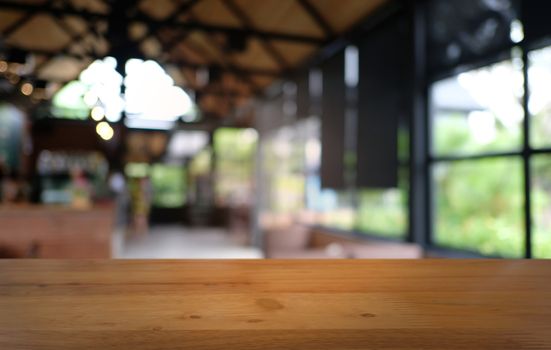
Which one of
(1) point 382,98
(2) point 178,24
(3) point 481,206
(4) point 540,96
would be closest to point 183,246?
(2) point 178,24

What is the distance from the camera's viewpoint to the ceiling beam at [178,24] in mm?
5420

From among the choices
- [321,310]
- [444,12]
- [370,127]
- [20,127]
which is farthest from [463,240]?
[20,127]

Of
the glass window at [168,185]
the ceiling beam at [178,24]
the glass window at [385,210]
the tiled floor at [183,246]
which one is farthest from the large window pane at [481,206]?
the glass window at [168,185]

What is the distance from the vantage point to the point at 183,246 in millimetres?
9883

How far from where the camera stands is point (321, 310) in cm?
80

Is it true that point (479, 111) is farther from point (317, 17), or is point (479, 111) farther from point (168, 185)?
point (168, 185)

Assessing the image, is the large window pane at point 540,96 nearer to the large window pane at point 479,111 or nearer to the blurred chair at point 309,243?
the large window pane at point 479,111

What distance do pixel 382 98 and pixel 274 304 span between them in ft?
14.7

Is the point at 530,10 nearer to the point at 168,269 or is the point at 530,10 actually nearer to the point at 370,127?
the point at 370,127

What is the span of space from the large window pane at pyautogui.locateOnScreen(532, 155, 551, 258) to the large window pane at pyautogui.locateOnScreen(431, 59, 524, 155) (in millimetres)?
264

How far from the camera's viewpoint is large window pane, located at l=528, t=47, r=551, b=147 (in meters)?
3.10

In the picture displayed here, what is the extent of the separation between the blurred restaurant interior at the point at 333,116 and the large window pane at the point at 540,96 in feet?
0.03

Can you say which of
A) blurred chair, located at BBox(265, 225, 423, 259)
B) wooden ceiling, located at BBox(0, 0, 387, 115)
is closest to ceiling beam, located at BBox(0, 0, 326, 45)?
wooden ceiling, located at BBox(0, 0, 387, 115)

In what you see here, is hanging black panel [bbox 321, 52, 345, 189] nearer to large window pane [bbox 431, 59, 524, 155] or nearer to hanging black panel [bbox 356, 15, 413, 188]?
hanging black panel [bbox 356, 15, 413, 188]
